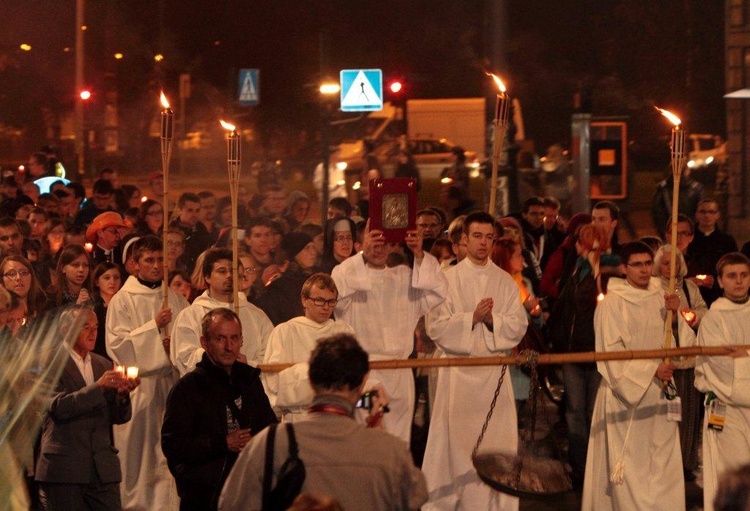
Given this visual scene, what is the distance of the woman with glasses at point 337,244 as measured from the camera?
35.1ft

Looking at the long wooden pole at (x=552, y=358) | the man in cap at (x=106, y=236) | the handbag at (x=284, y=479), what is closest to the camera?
the handbag at (x=284, y=479)

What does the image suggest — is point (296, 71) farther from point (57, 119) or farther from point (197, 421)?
point (197, 421)

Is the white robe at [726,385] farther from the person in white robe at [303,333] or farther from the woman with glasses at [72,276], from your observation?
the woman with glasses at [72,276]

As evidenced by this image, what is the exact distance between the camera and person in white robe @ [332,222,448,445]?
28.9ft

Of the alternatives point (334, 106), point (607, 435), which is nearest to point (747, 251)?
point (607, 435)

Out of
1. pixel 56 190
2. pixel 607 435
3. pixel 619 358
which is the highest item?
pixel 56 190

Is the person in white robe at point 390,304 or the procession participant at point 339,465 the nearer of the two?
the procession participant at point 339,465

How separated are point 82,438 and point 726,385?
3822 millimetres

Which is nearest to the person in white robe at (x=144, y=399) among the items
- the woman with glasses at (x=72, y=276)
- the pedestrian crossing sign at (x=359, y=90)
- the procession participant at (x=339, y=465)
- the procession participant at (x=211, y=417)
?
the woman with glasses at (x=72, y=276)

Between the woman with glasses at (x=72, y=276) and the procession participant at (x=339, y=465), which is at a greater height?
the woman with glasses at (x=72, y=276)

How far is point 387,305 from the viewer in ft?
29.5

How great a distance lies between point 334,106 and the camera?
2747 cm

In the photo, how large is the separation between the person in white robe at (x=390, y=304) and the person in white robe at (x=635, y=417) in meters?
1.14

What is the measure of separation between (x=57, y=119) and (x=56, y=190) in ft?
62.7
